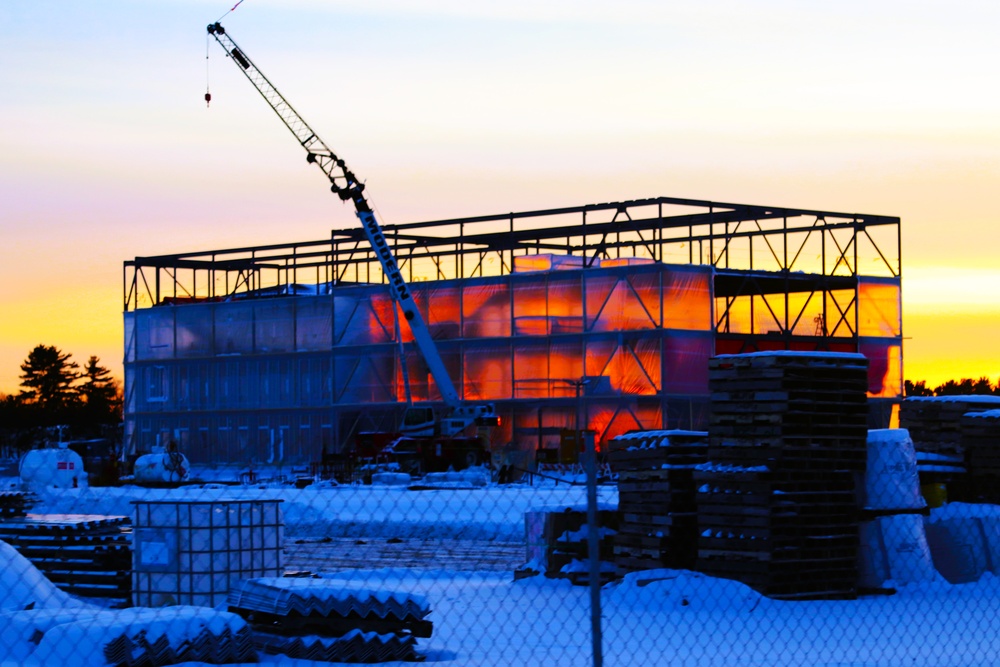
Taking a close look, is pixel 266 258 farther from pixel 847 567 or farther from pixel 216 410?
pixel 847 567

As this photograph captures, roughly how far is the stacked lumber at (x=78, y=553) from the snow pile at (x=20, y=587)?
10.2 feet

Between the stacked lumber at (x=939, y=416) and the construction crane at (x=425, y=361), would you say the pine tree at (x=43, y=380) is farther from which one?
the stacked lumber at (x=939, y=416)

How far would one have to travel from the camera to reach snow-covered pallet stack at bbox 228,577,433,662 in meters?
12.3

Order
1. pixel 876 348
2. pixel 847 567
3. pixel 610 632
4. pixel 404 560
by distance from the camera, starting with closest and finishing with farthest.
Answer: pixel 610 632 < pixel 847 567 < pixel 404 560 < pixel 876 348

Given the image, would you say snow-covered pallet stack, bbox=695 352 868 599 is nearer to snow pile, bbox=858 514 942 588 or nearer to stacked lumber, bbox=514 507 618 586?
snow pile, bbox=858 514 942 588

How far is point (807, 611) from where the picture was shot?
16.5 metres

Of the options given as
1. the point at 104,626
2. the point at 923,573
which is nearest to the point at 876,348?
the point at 923,573

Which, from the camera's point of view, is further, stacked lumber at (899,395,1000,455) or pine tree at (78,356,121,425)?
pine tree at (78,356,121,425)

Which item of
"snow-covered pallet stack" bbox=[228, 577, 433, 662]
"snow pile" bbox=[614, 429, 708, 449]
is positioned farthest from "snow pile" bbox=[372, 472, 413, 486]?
"snow-covered pallet stack" bbox=[228, 577, 433, 662]

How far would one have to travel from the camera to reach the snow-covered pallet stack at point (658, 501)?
59.6 ft

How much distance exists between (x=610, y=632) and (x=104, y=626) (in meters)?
5.56

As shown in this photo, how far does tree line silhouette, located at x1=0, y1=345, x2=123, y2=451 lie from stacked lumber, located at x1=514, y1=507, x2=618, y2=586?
359 ft

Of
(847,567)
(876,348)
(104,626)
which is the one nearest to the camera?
(104,626)

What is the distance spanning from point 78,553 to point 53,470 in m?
33.2
